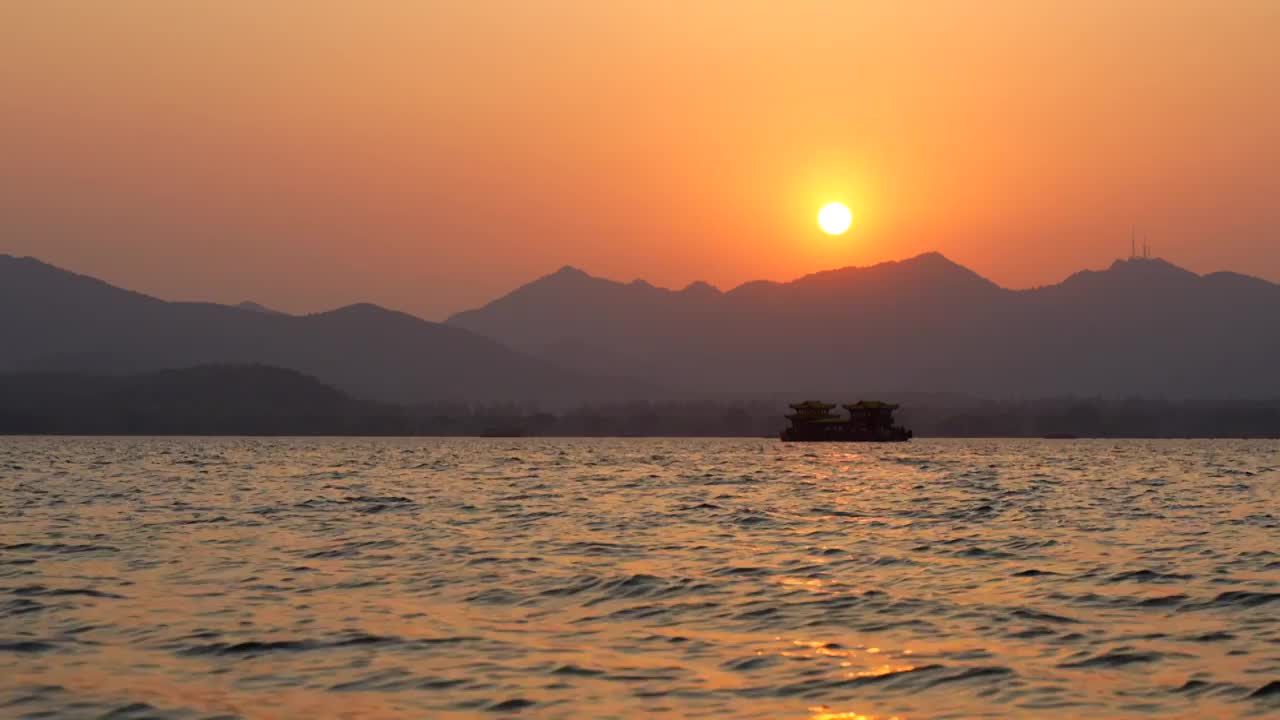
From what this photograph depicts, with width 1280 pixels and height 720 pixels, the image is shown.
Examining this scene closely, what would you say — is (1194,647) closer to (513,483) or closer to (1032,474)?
(513,483)

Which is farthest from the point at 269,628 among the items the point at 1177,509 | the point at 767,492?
the point at 767,492

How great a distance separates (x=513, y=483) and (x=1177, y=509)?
4513cm

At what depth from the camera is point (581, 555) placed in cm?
4338

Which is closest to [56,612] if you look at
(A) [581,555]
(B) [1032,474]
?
(A) [581,555]

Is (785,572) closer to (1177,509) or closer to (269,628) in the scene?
(269,628)

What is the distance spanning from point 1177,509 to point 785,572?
115ft

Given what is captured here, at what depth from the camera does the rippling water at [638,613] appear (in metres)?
22.4

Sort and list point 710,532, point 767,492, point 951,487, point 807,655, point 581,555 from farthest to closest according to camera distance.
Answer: point 951,487 < point 767,492 < point 710,532 < point 581,555 < point 807,655

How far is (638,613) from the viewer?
31.3 meters

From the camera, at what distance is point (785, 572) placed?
3906 centimetres

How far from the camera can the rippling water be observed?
2242 cm

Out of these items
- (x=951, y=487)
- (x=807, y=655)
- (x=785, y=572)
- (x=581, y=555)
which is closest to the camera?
(x=807, y=655)

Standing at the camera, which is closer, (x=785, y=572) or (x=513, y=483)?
(x=785, y=572)

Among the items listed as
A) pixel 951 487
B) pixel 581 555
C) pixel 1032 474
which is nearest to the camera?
pixel 581 555
